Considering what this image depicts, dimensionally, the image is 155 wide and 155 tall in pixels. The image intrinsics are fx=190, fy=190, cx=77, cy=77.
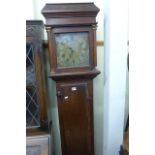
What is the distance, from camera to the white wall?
1.51 m

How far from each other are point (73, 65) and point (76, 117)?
0.46 meters

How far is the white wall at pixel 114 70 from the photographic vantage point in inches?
59.4

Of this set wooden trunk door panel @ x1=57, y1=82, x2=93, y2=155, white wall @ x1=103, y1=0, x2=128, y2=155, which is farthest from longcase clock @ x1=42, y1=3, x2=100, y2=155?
white wall @ x1=103, y1=0, x2=128, y2=155

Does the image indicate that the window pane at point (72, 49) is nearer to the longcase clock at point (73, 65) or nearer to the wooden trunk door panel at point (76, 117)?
the longcase clock at point (73, 65)

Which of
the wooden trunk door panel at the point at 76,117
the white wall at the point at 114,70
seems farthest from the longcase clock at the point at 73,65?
the white wall at the point at 114,70

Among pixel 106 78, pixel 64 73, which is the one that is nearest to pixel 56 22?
pixel 64 73

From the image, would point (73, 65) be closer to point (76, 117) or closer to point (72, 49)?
point (72, 49)

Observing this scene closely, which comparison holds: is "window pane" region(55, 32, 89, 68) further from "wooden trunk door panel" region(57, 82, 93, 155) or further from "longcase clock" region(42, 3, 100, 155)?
"wooden trunk door panel" region(57, 82, 93, 155)

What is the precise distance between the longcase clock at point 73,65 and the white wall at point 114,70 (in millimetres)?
160

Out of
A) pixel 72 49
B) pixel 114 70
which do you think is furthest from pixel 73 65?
pixel 114 70

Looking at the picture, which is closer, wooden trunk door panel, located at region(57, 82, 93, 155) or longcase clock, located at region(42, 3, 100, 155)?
longcase clock, located at region(42, 3, 100, 155)

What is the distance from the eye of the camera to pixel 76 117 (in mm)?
1665
